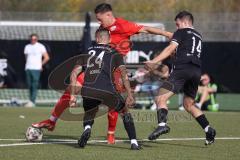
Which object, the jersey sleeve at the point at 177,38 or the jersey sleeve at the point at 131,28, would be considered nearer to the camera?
the jersey sleeve at the point at 177,38

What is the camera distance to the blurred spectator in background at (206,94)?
22075 mm

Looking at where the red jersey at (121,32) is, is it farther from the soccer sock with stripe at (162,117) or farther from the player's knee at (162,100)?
the soccer sock with stripe at (162,117)

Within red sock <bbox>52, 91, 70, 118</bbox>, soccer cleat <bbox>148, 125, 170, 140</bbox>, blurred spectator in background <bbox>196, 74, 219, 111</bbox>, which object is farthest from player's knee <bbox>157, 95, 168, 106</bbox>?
blurred spectator in background <bbox>196, 74, 219, 111</bbox>

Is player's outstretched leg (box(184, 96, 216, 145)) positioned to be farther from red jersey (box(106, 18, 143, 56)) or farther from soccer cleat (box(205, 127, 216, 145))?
red jersey (box(106, 18, 143, 56))

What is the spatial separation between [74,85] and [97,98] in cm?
103

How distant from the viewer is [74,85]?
12297 millimetres

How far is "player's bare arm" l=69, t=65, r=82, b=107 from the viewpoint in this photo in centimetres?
1196

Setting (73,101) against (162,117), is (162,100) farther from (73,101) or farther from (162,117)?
(73,101)

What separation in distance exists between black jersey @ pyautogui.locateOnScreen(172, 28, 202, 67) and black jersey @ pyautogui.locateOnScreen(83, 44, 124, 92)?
3.18 feet

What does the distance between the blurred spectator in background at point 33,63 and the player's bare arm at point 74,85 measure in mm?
10444

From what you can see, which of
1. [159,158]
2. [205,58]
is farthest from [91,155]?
A: [205,58]

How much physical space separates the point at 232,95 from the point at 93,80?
13.2 metres

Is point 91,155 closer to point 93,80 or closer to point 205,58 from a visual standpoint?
point 93,80

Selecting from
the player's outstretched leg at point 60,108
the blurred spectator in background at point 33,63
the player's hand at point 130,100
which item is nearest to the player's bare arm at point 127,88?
the player's hand at point 130,100
